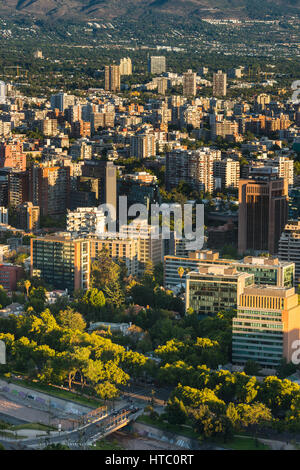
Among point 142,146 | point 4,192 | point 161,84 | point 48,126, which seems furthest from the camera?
point 161,84

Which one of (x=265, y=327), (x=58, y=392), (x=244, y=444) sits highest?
(x=265, y=327)

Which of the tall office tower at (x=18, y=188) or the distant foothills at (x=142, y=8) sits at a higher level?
the distant foothills at (x=142, y=8)

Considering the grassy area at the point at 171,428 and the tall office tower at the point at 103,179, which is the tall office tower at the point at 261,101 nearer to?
the tall office tower at the point at 103,179

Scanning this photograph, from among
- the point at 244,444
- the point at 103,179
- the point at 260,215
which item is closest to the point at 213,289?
the point at 244,444

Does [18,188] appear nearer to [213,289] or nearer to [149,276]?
[149,276]

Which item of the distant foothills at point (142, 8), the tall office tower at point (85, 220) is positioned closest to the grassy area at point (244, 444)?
the tall office tower at point (85, 220)

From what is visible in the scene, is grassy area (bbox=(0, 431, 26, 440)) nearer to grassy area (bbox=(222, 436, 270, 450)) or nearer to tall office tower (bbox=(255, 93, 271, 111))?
grassy area (bbox=(222, 436, 270, 450))
